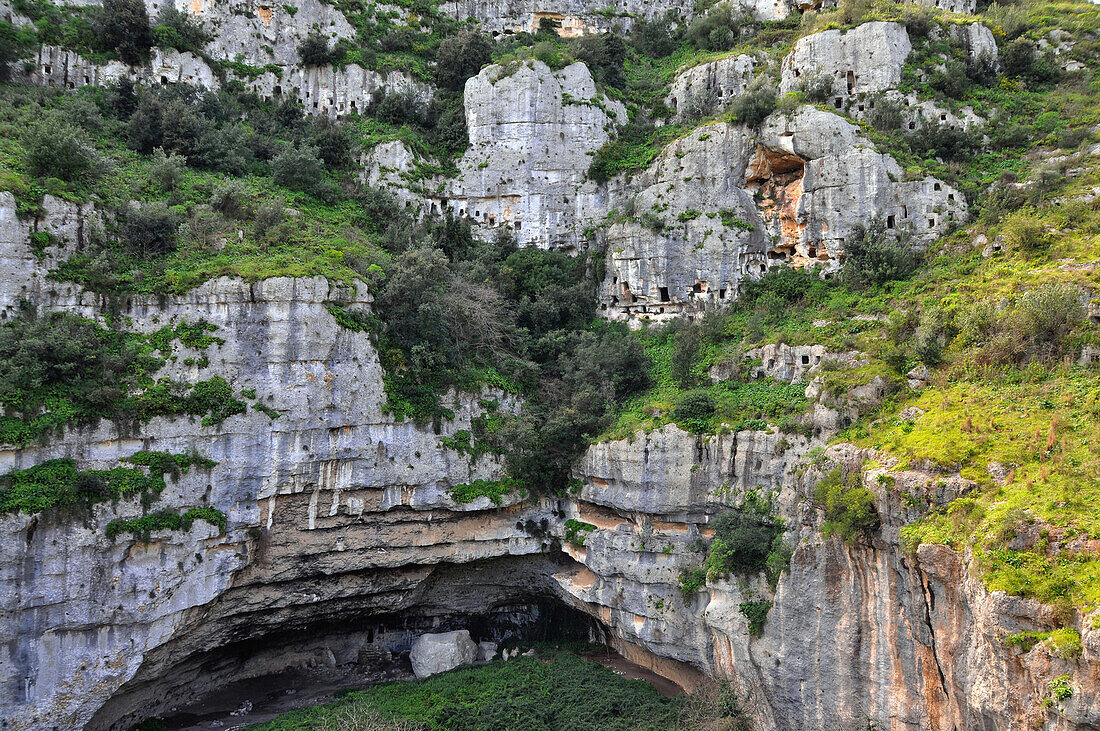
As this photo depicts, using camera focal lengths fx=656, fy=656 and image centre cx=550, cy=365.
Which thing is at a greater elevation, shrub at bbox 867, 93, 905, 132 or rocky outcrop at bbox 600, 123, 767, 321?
shrub at bbox 867, 93, 905, 132

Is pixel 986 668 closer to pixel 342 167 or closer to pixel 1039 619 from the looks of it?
pixel 1039 619

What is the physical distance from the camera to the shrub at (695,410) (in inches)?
866

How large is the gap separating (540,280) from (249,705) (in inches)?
797

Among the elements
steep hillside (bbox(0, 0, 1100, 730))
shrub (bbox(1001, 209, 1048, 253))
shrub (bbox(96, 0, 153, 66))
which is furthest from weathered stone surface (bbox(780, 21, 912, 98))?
shrub (bbox(96, 0, 153, 66))

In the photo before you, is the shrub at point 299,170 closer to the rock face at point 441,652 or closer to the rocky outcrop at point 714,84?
the rocky outcrop at point 714,84

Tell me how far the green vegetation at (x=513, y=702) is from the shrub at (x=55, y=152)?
62.1 ft

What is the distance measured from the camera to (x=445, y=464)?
2342 centimetres

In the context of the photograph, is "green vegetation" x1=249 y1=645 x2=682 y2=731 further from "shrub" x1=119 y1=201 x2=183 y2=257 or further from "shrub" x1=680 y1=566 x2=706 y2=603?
"shrub" x1=119 y1=201 x2=183 y2=257

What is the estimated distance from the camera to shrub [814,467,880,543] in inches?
617

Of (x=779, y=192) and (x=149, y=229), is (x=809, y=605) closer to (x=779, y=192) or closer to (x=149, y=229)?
(x=779, y=192)

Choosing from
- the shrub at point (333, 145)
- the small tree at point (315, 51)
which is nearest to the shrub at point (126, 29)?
the small tree at point (315, 51)

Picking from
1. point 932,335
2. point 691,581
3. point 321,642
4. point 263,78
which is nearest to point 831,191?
point 932,335

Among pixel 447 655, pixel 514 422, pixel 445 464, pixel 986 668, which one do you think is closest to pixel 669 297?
pixel 514 422

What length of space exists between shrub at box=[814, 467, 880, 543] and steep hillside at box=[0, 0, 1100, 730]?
12cm
